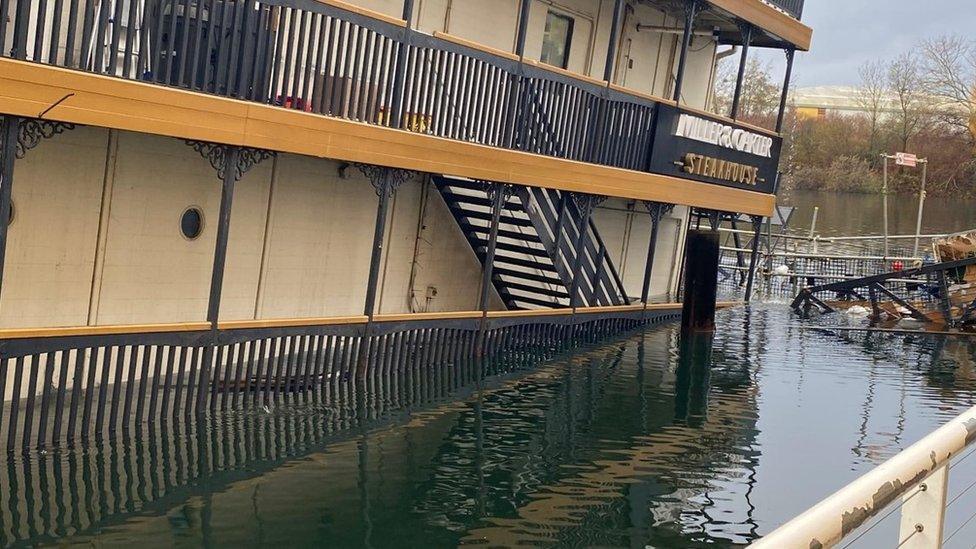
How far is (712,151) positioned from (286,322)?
38.3ft

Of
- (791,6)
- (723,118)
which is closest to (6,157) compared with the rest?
(723,118)

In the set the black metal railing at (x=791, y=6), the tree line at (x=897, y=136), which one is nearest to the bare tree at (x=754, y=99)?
the tree line at (x=897, y=136)

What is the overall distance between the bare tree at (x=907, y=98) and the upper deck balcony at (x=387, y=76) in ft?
172

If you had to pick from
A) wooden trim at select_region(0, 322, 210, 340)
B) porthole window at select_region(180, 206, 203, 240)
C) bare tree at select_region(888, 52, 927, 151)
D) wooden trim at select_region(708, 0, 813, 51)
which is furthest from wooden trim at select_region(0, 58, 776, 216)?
bare tree at select_region(888, 52, 927, 151)

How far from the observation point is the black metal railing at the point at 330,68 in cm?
1100

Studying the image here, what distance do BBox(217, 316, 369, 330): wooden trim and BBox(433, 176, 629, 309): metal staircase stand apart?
13.6 feet

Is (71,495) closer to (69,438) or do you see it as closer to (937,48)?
(69,438)

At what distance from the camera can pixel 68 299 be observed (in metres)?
12.8

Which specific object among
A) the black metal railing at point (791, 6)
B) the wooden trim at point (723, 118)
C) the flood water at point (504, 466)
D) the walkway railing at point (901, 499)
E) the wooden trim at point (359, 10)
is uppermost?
the black metal railing at point (791, 6)

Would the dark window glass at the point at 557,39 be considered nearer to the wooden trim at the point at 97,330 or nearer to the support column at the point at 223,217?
the support column at the point at 223,217

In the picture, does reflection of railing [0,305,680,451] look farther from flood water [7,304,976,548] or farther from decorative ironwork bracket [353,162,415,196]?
decorative ironwork bracket [353,162,415,196]

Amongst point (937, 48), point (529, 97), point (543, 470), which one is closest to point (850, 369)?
point (529, 97)

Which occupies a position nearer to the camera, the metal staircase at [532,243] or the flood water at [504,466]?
the flood water at [504,466]

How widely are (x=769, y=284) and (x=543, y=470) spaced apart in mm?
24033
